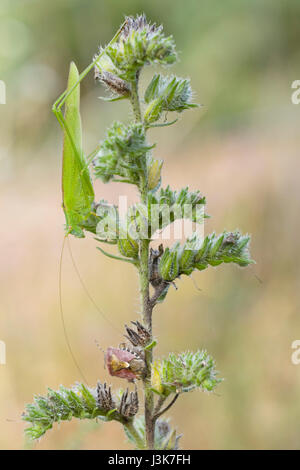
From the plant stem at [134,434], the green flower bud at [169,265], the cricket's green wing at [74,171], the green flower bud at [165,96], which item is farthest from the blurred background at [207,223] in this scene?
the green flower bud at [165,96]

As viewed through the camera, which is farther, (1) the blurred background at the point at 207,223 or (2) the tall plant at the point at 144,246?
(1) the blurred background at the point at 207,223

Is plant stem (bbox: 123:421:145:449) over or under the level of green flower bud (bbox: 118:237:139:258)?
under

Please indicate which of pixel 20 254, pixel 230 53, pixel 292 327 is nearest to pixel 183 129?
pixel 230 53

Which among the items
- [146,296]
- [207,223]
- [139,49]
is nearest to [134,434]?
[146,296]

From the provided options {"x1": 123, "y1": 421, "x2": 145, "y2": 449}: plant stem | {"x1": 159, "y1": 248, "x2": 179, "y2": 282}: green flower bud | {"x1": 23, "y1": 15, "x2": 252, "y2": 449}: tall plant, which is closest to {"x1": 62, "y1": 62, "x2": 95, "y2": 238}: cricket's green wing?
{"x1": 23, "y1": 15, "x2": 252, "y2": 449}: tall plant

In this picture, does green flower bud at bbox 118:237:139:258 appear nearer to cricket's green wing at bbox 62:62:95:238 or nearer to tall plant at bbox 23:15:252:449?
tall plant at bbox 23:15:252:449

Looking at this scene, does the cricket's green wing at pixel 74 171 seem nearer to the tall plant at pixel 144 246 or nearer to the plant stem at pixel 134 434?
the tall plant at pixel 144 246

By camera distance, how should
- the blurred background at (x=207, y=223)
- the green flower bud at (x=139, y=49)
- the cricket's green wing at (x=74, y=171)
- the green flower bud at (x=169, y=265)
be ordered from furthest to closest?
the blurred background at (x=207, y=223)
the cricket's green wing at (x=74, y=171)
the green flower bud at (x=169, y=265)
the green flower bud at (x=139, y=49)

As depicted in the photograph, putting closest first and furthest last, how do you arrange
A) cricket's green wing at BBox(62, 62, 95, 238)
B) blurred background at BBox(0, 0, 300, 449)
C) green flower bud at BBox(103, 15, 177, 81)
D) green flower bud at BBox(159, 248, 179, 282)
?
green flower bud at BBox(103, 15, 177, 81), green flower bud at BBox(159, 248, 179, 282), cricket's green wing at BBox(62, 62, 95, 238), blurred background at BBox(0, 0, 300, 449)
